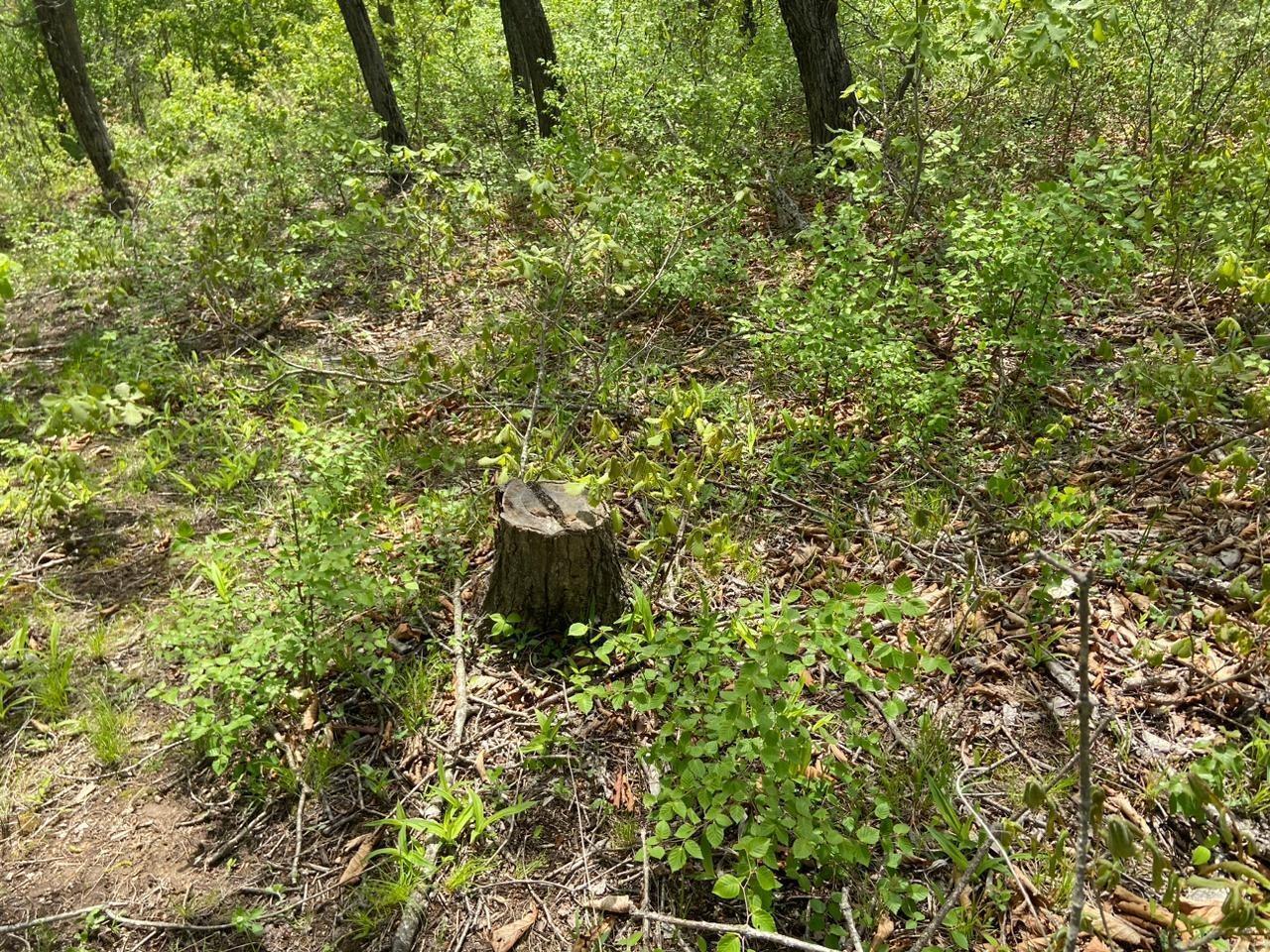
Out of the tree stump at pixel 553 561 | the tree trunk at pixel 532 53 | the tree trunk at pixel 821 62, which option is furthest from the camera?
the tree trunk at pixel 532 53

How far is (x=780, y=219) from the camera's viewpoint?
241 inches

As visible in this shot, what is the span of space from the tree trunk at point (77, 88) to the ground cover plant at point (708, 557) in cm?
251

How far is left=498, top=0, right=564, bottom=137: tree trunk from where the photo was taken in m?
7.32

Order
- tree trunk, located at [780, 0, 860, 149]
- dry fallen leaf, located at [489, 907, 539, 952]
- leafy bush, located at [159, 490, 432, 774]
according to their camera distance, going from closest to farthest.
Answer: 1. dry fallen leaf, located at [489, 907, 539, 952]
2. leafy bush, located at [159, 490, 432, 774]
3. tree trunk, located at [780, 0, 860, 149]

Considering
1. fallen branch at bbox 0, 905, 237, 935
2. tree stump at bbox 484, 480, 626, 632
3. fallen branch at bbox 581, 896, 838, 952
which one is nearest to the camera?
fallen branch at bbox 581, 896, 838, 952

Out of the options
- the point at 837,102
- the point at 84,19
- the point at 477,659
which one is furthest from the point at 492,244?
the point at 84,19

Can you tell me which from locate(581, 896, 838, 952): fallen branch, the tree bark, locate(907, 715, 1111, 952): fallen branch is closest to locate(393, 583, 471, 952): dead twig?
locate(581, 896, 838, 952): fallen branch

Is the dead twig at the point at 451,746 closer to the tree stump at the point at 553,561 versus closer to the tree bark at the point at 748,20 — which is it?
the tree stump at the point at 553,561

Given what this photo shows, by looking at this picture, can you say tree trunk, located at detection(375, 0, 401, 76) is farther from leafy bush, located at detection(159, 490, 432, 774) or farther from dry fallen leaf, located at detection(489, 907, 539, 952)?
dry fallen leaf, located at detection(489, 907, 539, 952)

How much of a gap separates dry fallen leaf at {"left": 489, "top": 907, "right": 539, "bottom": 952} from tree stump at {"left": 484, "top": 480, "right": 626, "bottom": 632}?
1.08 m

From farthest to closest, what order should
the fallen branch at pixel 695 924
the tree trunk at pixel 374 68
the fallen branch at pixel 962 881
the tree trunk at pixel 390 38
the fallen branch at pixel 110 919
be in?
the tree trunk at pixel 390 38, the tree trunk at pixel 374 68, the fallen branch at pixel 110 919, the fallen branch at pixel 695 924, the fallen branch at pixel 962 881

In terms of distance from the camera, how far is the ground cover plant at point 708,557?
89.7 inches

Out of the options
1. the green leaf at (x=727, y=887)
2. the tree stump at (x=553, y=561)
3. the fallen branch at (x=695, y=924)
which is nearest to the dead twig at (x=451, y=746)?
the tree stump at (x=553, y=561)

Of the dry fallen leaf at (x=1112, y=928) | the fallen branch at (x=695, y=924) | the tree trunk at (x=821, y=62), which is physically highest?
the tree trunk at (x=821, y=62)
